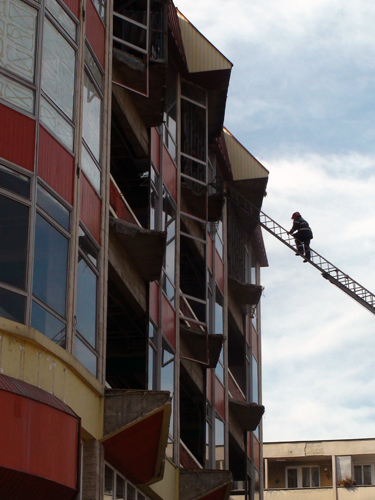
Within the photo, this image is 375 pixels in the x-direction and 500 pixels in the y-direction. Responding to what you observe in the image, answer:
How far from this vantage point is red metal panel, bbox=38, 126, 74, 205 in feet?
49.1

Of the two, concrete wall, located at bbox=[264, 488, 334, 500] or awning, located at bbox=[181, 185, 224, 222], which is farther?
concrete wall, located at bbox=[264, 488, 334, 500]

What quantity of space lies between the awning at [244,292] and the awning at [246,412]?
4113mm

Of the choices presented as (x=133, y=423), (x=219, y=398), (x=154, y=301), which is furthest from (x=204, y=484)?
(x=133, y=423)

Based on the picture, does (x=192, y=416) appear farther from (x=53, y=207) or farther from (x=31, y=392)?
(x=31, y=392)

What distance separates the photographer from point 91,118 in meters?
17.8

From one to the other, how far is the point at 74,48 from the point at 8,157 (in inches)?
136

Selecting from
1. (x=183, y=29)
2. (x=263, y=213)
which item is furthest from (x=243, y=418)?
(x=183, y=29)

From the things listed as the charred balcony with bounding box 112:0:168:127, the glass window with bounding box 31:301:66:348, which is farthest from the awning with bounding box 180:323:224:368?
the glass window with bounding box 31:301:66:348

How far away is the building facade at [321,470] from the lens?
192 feet

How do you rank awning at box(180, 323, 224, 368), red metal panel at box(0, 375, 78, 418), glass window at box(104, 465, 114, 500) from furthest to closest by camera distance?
1. awning at box(180, 323, 224, 368)
2. glass window at box(104, 465, 114, 500)
3. red metal panel at box(0, 375, 78, 418)

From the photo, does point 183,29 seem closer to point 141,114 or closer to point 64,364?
point 141,114

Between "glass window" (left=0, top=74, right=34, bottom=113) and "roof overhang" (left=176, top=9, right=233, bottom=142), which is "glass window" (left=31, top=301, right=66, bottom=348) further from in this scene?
"roof overhang" (left=176, top=9, right=233, bottom=142)

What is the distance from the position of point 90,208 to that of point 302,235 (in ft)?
61.4

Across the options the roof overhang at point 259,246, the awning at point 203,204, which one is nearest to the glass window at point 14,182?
the awning at point 203,204
